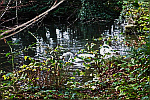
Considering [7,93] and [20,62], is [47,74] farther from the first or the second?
[20,62]

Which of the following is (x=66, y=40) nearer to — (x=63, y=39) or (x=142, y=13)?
(x=63, y=39)

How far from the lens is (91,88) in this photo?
341 centimetres

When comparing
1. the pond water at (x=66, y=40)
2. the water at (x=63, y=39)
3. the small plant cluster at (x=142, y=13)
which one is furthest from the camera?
the water at (x=63, y=39)

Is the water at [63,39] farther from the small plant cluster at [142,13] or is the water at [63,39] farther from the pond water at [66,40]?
the small plant cluster at [142,13]

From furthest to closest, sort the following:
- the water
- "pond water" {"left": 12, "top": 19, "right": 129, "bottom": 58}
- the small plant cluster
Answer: the water → "pond water" {"left": 12, "top": 19, "right": 129, "bottom": 58} → the small plant cluster

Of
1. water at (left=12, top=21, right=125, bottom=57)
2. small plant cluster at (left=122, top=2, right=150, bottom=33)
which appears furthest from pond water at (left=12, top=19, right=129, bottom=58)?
small plant cluster at (left=122, top=2, right=150, bottom=33)

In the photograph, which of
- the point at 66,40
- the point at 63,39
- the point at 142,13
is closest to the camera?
the point at 142,13

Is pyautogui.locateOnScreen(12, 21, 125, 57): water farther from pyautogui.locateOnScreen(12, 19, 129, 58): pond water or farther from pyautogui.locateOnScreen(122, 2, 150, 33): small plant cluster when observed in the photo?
pyautogui.locateOnScreen(122, 2, 150, 33): small plant cluster

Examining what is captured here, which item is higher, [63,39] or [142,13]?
[142,13]

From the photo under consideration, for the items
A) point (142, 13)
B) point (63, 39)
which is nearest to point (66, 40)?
point (63, 39)

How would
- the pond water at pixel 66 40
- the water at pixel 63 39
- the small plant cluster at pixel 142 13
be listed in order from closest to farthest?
the small plant cluster at pixel 142 13 → the pond water at pixel 66 40 → the water at pixel 63 39

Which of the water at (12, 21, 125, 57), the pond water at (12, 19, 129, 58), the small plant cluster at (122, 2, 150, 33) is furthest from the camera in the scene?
the water at (12, 21, 125, 57)

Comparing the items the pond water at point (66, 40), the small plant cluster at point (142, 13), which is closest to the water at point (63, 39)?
the pond water at point (66, 40)

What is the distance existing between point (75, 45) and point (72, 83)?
2.92 meters
